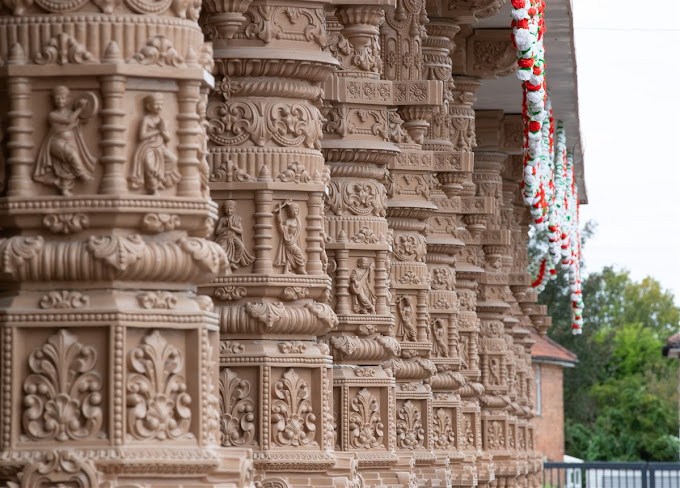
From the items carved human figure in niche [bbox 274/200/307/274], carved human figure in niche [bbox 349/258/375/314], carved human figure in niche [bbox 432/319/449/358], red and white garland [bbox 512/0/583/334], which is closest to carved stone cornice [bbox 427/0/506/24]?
red and white garland [bbox 512/0/583/334]

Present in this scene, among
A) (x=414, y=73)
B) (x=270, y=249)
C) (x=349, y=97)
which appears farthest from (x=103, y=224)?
(x=414, y=73)

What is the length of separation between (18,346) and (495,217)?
2237 cm

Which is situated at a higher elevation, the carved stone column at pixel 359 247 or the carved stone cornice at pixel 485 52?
the carved stone cornice at pixel 485 52

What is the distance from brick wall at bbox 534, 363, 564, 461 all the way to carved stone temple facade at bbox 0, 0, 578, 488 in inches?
1559

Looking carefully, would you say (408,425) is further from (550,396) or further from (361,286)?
(550,396)

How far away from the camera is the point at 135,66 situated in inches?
305

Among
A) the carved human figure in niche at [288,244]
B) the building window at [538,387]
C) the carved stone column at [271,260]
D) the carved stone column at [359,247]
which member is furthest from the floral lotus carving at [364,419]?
the building window at [538,387]

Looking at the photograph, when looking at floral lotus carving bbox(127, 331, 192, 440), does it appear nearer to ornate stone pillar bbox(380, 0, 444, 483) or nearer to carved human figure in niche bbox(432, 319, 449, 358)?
ornate stone pillar bbox(380, 0, 444, 483)

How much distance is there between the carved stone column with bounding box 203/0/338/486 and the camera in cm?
1184

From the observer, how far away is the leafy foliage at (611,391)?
70.7 m

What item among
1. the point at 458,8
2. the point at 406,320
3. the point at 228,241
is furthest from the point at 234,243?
the point at 458,8

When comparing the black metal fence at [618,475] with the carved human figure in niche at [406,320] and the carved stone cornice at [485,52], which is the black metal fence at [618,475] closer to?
the carved stone cornice at [485,52]

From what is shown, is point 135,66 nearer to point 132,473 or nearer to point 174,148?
point 174,148

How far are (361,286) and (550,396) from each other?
163ft
